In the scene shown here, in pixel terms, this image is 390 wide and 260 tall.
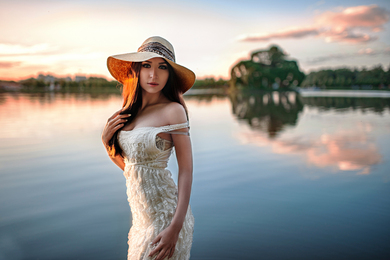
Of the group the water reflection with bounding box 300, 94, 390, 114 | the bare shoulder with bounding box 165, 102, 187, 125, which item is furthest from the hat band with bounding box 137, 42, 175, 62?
the water reflection with bounding box 300, 94, 390, 114

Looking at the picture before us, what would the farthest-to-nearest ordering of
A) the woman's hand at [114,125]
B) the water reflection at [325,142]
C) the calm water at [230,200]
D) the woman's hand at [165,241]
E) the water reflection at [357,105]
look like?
the water reflection at [357,105]
the water reflection at [325,142]
the calm water at [230,200]
the woman's hand at [114,125]
the woman's hand at [165,241]

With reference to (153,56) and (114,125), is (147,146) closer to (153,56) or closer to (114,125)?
(114,125)

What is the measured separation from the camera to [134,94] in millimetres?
1612

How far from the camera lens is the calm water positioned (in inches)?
121

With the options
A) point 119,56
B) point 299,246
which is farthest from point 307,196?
point 119,56

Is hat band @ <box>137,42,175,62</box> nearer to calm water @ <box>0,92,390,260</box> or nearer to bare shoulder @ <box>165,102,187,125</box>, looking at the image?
bare shoulder @ <box>165,102,187,125</box>

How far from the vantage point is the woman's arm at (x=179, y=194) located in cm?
146

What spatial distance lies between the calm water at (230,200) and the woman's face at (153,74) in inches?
78.0

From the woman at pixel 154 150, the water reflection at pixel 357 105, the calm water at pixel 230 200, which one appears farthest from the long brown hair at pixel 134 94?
the water reflection at pixel 357 105

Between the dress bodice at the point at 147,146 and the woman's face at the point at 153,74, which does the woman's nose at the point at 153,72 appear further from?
the dress bodice at the point at 147,146

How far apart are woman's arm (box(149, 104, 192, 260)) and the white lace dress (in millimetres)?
46

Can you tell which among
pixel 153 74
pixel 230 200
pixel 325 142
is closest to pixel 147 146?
pixel 153 74

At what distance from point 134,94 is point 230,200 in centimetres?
296

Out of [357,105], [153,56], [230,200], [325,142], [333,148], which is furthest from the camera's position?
[357,105]
